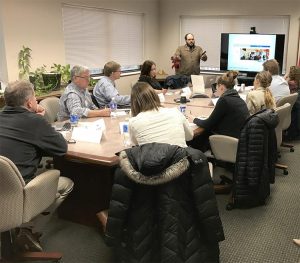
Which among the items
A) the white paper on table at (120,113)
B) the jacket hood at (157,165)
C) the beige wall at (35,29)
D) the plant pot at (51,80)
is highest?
the beige wall at (35,29)

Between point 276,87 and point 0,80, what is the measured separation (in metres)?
Answer: 3.52

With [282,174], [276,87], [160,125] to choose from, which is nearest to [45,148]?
[160,125]

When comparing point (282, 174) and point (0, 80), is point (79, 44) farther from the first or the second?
point (282, 174)

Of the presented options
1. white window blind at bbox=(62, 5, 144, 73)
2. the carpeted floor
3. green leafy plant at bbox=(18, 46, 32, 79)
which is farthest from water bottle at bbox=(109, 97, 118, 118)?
white window blind at bbox=(62, 5, 144, 73)

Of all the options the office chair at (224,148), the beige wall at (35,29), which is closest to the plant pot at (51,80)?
the beige wall at (35,29)

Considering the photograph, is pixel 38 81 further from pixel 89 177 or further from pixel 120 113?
pixel 89 177

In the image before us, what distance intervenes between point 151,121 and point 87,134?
676 mm

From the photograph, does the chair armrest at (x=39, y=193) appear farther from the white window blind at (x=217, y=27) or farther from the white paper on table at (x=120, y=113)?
the white window blind at (x=217, y=27)

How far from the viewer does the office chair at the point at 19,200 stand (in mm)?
1899

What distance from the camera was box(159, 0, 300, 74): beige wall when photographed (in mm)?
6723

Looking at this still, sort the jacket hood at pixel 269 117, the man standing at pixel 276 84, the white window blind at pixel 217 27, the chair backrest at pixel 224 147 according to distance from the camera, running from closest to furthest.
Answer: the jacket hood at pixel 269 117
the chair backrest at pixel 224 147
the man standing at pixel 276 84
the white window blind at pixel 217 27

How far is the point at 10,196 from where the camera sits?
1941mm

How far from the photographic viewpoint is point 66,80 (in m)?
5.27

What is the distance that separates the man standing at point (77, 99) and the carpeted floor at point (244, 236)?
3.49ft
